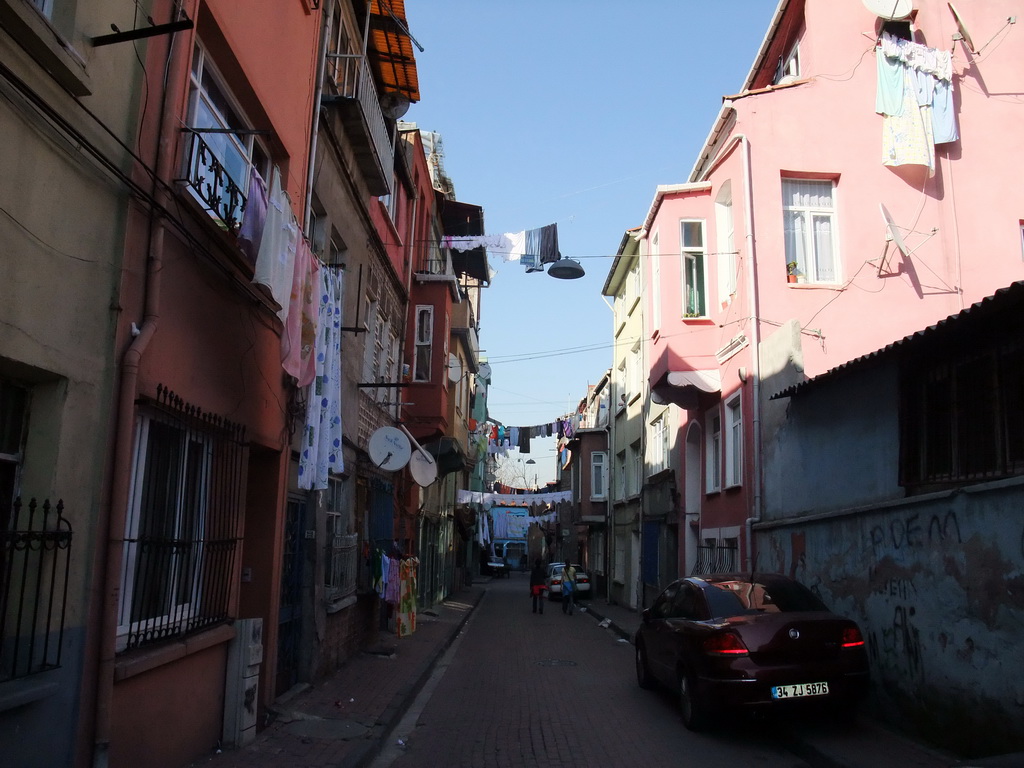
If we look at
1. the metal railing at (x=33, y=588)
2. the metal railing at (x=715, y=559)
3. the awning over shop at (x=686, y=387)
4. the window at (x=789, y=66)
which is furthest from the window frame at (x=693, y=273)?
the metal railing at (x=33, y=588)

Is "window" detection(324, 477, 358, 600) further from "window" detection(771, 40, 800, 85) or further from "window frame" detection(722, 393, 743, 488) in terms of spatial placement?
"window" detection(771, 40, 800, 85)

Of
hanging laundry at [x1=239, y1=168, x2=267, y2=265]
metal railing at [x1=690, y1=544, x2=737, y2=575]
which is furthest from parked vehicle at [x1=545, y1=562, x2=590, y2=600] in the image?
hanging laundry at [x1=239, y1=168, x2=267, y2=265]

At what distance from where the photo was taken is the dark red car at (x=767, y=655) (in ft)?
26.1

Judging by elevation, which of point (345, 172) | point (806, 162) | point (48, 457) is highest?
point (806, 162)

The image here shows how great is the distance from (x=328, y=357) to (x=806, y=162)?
10.1 m

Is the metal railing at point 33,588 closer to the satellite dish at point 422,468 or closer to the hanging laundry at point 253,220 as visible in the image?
the hanging laundry at point 253,220

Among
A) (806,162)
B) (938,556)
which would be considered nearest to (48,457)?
(938,556)

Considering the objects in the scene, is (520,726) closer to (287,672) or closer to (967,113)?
(287,672)

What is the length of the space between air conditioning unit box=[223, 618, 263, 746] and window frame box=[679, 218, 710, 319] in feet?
39.4

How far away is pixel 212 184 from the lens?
706 cm

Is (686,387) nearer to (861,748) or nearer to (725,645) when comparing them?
(725,645)

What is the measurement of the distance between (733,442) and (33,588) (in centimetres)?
1333

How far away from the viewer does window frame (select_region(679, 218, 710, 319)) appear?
17586mm

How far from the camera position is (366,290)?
46.3ft
